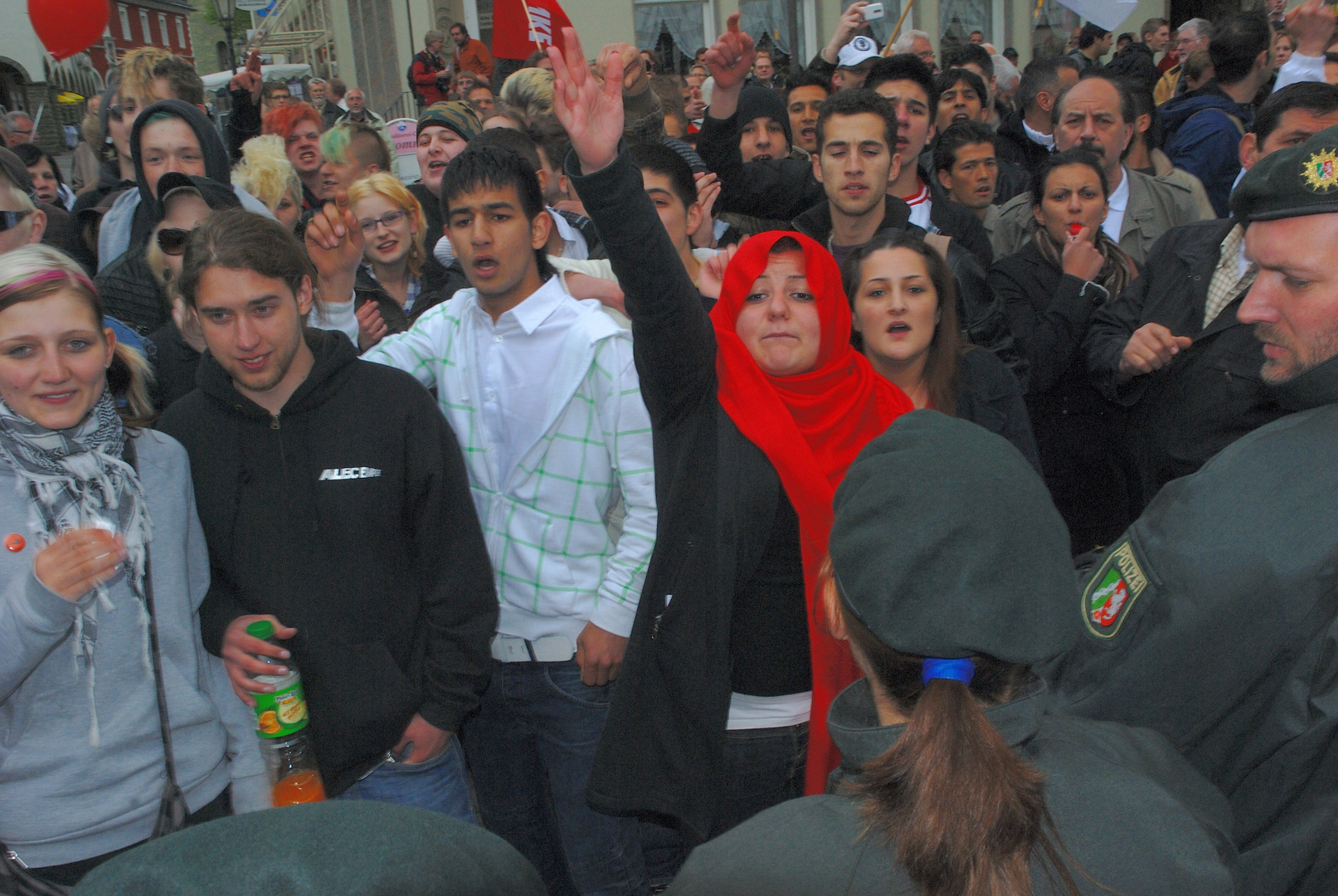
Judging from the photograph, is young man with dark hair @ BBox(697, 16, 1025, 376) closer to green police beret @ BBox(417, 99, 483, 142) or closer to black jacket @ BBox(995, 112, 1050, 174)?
green police beret @ BBox(417, 99, 483, 142)

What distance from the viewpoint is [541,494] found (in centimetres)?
232

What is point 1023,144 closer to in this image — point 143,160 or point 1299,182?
point 1299,182

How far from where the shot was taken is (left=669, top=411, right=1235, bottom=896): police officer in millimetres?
1002

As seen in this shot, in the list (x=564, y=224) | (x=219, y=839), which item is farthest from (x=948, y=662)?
(x=564, y=224)

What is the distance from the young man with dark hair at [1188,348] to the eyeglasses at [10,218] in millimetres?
3218

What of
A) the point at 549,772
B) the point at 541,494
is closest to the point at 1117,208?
the point at 541,494

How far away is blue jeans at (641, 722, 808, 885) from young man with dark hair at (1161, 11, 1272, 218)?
150 inches

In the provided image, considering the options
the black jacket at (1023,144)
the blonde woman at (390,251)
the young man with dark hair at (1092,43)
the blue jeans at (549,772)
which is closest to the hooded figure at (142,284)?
the blonde woman at (390,251)

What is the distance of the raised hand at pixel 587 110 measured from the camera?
1.87m

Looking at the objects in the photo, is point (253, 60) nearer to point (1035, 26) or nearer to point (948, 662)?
point (948, 662)

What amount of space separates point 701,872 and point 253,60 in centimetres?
598

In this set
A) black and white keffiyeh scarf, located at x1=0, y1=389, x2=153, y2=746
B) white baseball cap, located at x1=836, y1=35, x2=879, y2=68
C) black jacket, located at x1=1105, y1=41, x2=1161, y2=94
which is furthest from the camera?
black jacket, located at x1=1105, y1=41, x2=1161, y2=94

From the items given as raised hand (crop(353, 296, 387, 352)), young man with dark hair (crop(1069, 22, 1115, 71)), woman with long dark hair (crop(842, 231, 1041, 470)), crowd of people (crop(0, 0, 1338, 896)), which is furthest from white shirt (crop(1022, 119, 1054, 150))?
young man with dark hair (crop(1069, 22, 1115, 71))

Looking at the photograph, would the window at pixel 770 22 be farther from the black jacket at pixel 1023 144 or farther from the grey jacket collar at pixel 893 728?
the grey jacket collar at pixel 893 728
